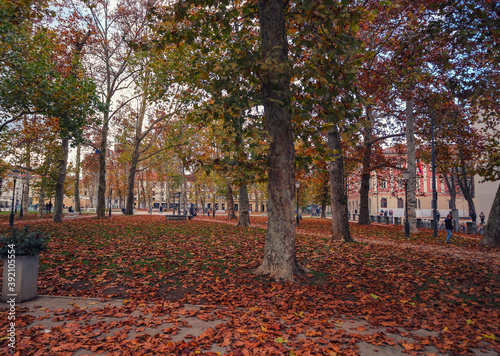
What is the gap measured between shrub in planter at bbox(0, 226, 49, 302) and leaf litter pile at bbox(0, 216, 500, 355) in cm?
57

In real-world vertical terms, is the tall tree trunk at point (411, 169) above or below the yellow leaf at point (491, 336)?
above

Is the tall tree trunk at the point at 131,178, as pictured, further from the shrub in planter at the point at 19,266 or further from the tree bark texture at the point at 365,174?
the shrub in planter at the point at 19,266

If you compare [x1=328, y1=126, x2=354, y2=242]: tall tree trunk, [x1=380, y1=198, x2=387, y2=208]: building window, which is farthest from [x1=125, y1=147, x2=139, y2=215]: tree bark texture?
[x1=380, y1=198, x2=387, y2=208]: building window

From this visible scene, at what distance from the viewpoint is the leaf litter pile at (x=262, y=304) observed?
391 centimetres

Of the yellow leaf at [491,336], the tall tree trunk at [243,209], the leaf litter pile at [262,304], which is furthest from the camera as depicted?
the tall tree trunk at [243,209]

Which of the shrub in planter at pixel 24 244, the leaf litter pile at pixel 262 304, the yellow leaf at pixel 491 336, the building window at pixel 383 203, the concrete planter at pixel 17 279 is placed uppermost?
the building window at pixel 383 203

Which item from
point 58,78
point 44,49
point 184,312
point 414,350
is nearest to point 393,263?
point 414,350

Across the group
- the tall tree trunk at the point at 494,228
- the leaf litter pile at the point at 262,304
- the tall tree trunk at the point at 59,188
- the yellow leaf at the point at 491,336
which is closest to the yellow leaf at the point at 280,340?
the leaf litter pile at the point at 262,304

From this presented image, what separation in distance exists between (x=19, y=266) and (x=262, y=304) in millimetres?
4371

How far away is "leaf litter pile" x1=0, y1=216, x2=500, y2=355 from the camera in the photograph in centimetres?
391

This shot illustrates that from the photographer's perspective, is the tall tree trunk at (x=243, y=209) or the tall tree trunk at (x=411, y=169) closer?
the tall tree trunk at (x=411, y=169)

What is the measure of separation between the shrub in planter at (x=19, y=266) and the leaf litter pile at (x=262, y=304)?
0.57 metres

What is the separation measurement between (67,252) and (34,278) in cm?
433

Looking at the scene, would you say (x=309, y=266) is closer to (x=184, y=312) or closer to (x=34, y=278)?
(x=184, y=312)
